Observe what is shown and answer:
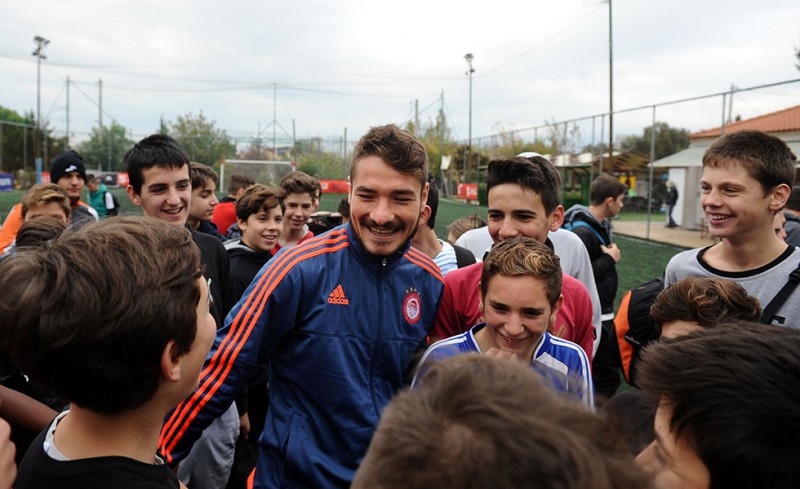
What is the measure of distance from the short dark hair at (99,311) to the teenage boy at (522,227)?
1441mm

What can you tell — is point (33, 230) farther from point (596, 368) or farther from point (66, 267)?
point (596, 368)

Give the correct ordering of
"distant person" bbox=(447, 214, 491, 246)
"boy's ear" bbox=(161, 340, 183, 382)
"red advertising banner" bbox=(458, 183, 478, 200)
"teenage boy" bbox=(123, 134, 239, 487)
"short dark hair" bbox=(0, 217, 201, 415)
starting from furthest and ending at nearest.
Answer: "red advertising banner" bbox=(458, 183, 478, 200) → "distant person" bbox=(447, 214, 491, 246) → "teenage boy" bbox=(123, 134, 239, 487) → "boy's ear" bbox=(161, 340, 183, 382) → "short dark hair" bbox=(0, 217, 201, 415)

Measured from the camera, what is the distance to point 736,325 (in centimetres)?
115

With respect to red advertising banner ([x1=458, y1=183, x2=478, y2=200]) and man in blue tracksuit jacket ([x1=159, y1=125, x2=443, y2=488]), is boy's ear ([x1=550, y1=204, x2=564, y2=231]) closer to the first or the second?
man in blue tracksuit jacket ([x1=159, y1=125, x2=443, y2=488])

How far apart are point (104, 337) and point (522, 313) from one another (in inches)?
65.1

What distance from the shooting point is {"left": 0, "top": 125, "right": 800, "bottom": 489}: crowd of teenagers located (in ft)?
2.50

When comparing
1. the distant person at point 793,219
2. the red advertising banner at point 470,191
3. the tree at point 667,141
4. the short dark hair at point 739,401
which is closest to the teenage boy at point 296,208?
the distant person at point 793,219

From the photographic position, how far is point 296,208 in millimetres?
5629

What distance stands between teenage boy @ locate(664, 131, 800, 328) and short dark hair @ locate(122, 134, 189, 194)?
311 cm

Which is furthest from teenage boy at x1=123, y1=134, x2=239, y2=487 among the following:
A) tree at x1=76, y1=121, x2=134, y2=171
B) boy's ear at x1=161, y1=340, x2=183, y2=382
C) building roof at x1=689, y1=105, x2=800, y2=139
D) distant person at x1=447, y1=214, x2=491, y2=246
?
tree at x1=76, y1=121, x2=134, y2=171

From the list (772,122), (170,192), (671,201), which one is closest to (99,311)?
(170,192)

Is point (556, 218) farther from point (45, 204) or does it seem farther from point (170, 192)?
point (45, 204)

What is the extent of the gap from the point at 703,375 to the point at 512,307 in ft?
4.65

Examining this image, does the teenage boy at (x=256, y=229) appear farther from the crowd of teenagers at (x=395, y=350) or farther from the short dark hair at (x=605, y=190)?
the short dark hair at (x=605, y=190)
